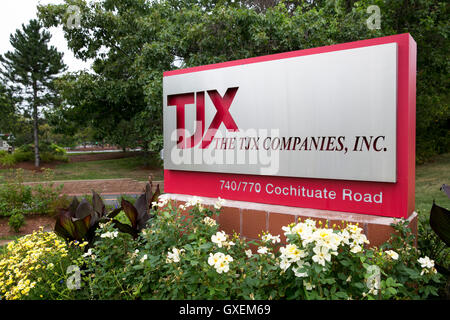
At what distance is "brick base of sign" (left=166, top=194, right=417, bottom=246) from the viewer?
2.06m

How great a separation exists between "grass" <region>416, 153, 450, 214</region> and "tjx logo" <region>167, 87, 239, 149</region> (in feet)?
12.0

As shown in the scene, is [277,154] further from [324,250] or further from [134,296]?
[134,296]

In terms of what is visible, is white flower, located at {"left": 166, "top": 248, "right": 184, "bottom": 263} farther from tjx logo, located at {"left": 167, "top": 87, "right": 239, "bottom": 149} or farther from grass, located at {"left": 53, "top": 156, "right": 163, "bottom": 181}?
grass, located at {"left": 53, "top": 156, "right": 163, "bottom": 181}

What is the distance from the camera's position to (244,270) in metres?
1.79

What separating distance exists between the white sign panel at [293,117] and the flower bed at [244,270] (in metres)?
0.58

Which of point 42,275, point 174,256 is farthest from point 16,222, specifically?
point 174,256

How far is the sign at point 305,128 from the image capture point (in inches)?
80.1

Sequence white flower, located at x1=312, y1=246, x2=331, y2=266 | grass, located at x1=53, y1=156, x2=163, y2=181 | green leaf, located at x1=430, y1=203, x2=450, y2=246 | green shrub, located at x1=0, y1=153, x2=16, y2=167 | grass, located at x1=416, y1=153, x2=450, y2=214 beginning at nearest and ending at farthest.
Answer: white flower, located at x1=312, y1=246, x2=331, y2=266 → green leaf, located at x1=430, y1=203, x2=450, y2=246 → grass, located at x1=416, y1=153, x2=450, y2=214 → grass, located at x1=53, y1=156, x2=163, y2=181 → green shrub, located at x1=0, y1=153, x2=16, y2=167

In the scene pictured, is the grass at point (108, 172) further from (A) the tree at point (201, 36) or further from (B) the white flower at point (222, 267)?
(B) the white flower at point (222, 267)

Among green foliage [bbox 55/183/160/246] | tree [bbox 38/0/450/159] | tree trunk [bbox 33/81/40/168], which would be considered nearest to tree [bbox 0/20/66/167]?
tree trunk [bbox 33/81/40/168]

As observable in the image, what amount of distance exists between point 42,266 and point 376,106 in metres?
2.61

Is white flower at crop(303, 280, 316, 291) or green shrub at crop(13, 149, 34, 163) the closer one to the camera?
white flower at crop(303, 280, 316, 291)

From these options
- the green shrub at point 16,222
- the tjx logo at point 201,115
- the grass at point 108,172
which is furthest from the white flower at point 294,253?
the grass at point 108,172

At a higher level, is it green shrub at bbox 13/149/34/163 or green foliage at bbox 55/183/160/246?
green shrub at bbox 13/149/34/163
